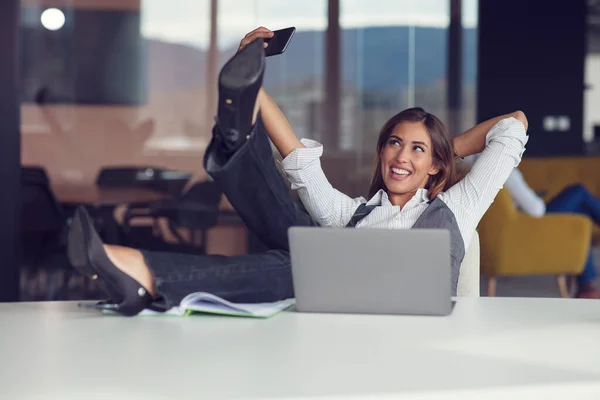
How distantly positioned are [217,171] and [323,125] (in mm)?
3852

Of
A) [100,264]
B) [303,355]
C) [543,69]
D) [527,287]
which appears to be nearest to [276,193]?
[100,264]

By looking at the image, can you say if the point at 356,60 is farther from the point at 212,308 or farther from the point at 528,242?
the point at 212,308

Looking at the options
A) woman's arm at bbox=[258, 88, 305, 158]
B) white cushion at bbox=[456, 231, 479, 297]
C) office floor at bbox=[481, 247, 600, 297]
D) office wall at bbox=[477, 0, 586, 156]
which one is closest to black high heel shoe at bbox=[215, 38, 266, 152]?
woman's arm at bbox=[258, 88, 305, 158]

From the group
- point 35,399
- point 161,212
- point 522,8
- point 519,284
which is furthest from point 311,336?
point 522,8

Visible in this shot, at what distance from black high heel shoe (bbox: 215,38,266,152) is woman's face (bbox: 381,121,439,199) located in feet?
3.04

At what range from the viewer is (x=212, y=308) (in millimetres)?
1675

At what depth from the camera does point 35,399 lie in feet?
3.66

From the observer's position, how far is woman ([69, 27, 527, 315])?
169cm

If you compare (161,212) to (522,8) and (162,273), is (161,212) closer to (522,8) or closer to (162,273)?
(162,273)

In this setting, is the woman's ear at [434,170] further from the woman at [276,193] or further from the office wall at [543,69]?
the office wall at [543,69]

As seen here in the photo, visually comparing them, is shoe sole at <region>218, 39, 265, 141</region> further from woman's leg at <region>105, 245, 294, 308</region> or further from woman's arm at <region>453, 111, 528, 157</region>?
woman's arm at <region>453, 111, 528, 157</region>

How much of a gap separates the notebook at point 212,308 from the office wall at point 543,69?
593 centimetres

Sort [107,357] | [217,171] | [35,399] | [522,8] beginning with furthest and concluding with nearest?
[522,8] → [217,171] → [107,357] → [35,399]

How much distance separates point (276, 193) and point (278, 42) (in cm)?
33
